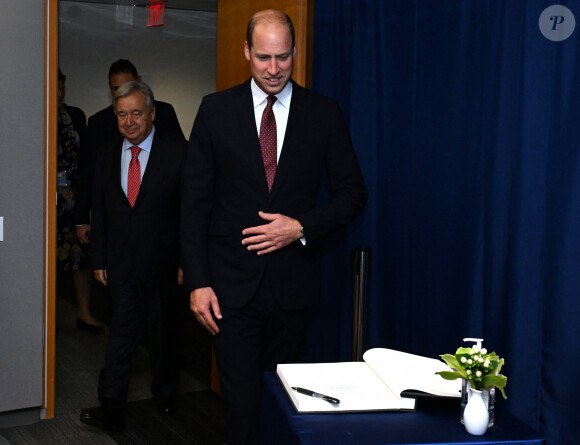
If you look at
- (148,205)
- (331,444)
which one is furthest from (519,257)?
(148,205)

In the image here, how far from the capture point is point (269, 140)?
2496mm

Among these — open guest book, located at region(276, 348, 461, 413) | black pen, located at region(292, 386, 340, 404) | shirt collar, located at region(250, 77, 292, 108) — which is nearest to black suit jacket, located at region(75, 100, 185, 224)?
shirt collar, located at region(250, 77, 292, 108)

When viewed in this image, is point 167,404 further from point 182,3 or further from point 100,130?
point 182,3

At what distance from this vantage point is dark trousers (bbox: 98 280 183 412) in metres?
3.59

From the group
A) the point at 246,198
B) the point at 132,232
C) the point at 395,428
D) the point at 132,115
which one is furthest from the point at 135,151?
the point at 395,428

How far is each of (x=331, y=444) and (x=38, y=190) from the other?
8.67 ft

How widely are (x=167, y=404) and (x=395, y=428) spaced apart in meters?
2.51

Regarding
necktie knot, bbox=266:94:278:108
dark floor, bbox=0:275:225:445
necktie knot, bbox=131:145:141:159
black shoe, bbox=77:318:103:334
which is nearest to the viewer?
necktie knot, bbox=266:94:278:108

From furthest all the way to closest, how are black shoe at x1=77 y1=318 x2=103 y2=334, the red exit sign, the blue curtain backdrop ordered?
black shoe at x1=77 y1=318 x2=103 y2=334 < the red exit sign < the blue curtain backdrop

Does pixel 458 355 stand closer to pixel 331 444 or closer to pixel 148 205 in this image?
pixel 331 444

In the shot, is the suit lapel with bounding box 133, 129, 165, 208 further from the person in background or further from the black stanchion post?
the black stanchion post

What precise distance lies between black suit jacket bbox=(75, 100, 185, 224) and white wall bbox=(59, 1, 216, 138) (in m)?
0.04

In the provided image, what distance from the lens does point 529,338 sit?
2.07 m

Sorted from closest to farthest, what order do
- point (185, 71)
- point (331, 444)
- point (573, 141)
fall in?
point (331, 444), point (573, 141), point (185, 71)
